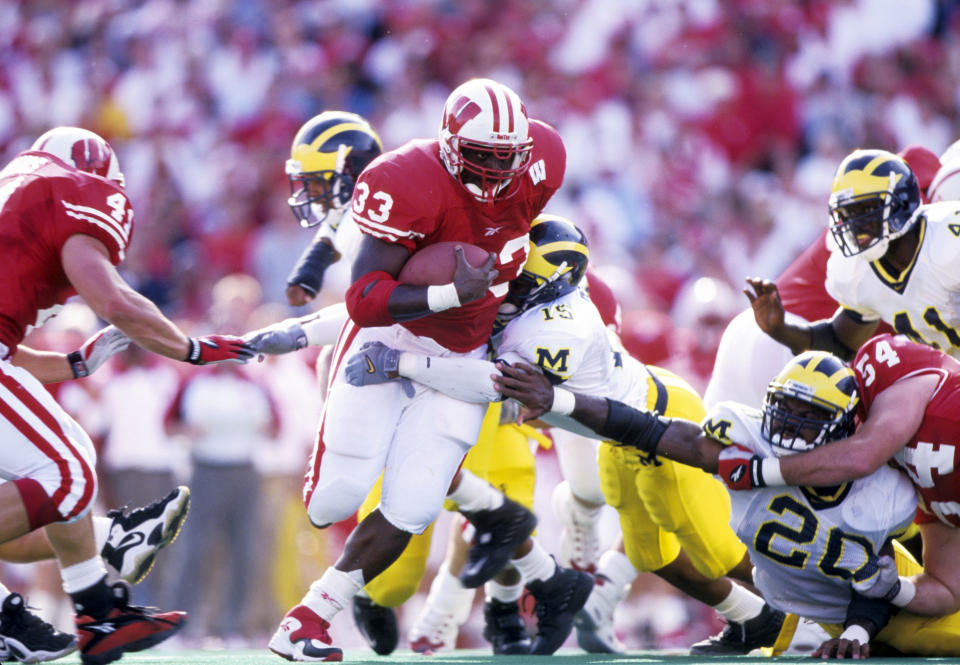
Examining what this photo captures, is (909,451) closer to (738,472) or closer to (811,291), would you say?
(738,472)

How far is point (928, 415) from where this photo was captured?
→ 461cm

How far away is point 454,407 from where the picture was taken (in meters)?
4.98

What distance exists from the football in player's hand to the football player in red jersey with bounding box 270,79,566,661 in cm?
5

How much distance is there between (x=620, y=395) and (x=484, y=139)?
113 centimetres

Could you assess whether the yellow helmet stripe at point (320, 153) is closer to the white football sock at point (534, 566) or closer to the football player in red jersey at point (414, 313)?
the football player in red jersey at point (414, 313)

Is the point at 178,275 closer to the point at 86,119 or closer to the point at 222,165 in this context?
the point at 222,165

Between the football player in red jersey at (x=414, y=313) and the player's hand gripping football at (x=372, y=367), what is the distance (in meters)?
0.05

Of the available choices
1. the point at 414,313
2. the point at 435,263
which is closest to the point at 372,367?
the point at 414,313

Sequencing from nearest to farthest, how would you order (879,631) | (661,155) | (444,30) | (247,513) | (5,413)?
(5,413), (879,631), (247,513), (661,155), (444,30)

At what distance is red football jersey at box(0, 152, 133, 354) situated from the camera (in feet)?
14.4

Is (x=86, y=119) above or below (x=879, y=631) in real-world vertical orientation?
above

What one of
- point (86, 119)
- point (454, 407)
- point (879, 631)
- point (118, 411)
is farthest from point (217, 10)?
point (879, 631)

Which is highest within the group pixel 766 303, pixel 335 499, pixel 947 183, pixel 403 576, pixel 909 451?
pixel 947 183

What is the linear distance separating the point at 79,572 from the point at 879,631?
2.65 m
